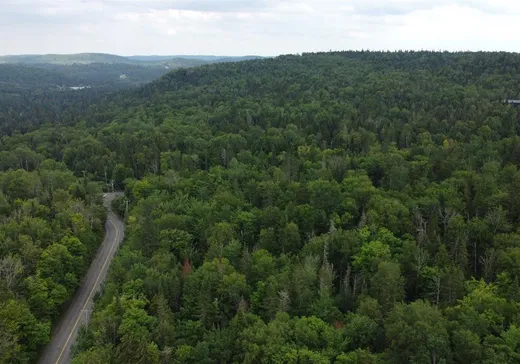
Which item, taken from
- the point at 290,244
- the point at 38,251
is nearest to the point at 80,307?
the point at 38,251

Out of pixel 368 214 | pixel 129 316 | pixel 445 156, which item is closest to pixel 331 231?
pixel 368 214

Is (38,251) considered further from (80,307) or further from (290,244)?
(290,244)

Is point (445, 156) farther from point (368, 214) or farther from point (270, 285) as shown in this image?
point (270, 285)

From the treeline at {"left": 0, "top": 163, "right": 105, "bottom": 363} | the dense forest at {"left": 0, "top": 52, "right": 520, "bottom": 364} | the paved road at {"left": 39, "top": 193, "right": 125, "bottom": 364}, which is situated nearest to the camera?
the dense forest at {"left": 0, "top": 52, "right": 520, "bottom": 364}

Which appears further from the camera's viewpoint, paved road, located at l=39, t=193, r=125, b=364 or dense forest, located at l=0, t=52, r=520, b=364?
paved road, located at l=39, t=193, r=125, b=364

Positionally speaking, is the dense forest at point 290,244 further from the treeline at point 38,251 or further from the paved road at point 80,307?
the paved road at point 80,307

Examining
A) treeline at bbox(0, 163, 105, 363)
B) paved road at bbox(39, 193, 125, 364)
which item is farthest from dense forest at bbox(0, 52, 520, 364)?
paved road at bbox(39, 193, 125, 364)

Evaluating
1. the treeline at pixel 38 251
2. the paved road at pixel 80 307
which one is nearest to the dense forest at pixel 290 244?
the treeline at pixel 38 251

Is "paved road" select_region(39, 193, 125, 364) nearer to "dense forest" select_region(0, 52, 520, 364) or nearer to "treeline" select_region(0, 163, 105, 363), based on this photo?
"treeline" select_region(0, 163, 105, 363)
